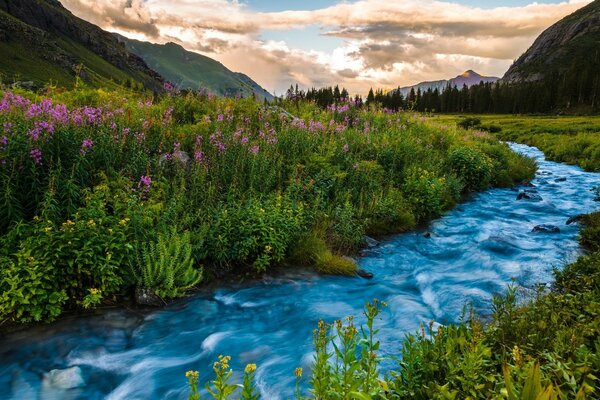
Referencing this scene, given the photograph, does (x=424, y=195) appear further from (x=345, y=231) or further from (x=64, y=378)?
(x=64, y=378)

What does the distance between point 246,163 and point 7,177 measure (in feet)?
15.2

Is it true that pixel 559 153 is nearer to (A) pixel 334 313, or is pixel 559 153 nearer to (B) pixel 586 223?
(B) pixel 586 223

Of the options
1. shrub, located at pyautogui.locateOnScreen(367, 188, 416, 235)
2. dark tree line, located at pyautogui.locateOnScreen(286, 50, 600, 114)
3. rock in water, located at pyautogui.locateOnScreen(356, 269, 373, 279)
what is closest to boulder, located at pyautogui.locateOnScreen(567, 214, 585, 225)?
shrub, located at pyautogui.locateOnScreen(367, 188, 416, 235)

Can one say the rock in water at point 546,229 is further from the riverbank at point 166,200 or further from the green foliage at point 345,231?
the green foliage at point 345,231

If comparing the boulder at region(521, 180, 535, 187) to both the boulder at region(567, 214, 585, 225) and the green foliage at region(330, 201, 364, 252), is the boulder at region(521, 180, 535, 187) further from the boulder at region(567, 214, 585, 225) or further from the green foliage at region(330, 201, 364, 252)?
the green foliage at region(330, 201, 364, 252)

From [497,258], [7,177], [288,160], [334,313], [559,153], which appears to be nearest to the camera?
[7,177]

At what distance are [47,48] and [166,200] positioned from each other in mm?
181342

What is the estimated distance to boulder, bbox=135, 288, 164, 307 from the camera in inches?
251

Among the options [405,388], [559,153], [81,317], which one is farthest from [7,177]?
[559,153]

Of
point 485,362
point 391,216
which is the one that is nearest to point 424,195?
point 391,216

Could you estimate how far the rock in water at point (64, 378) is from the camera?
15.9ft

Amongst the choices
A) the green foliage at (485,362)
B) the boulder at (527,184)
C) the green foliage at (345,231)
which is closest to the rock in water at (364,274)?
the green foliage at (345,231)

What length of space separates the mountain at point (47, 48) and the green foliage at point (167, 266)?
113 m

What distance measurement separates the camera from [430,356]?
156 inches
